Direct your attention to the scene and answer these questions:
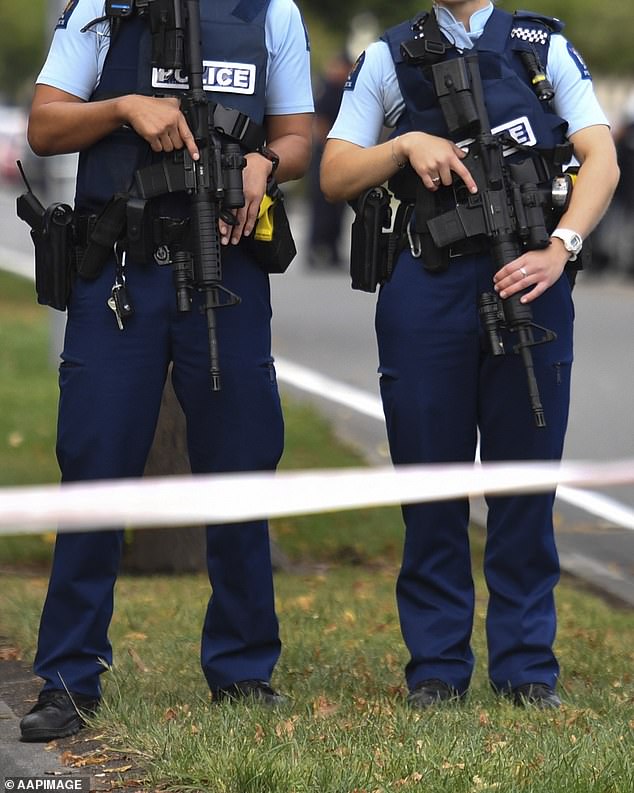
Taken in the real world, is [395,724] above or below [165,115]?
below

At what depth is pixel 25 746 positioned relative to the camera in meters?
4.60

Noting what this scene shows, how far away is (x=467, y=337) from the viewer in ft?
16.0

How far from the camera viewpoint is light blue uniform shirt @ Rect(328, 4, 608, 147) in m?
4.92

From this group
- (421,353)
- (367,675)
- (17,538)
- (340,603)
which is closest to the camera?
(421,353)

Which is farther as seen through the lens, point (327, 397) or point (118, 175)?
point (327, 397)

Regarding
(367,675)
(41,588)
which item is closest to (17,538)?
(41,588)

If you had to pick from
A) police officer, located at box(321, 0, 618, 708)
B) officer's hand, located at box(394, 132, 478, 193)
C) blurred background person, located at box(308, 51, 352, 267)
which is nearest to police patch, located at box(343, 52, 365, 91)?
police officer, located at box(321, 0, 618, 708)

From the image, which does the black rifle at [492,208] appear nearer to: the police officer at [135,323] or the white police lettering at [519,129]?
the white police lettering at [519,129]

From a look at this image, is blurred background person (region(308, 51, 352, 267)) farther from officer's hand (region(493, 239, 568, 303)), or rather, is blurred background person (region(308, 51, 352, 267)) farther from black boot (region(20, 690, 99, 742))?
black boot (region(20, 690, 99, 742))

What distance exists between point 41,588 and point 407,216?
269 centimetres

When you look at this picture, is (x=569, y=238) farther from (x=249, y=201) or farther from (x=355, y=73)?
(x=249, y=201)

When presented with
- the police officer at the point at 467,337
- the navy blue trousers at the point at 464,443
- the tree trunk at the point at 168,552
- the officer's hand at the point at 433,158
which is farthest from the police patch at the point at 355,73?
the tree trunk at the point at 168,552

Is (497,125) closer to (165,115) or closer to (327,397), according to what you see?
(165,115)

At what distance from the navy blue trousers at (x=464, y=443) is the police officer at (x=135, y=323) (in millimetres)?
373
